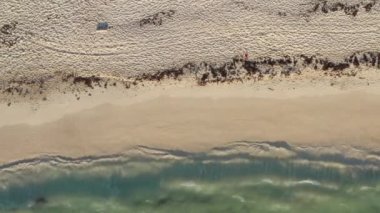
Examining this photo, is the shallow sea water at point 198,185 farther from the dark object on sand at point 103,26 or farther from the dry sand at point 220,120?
the dark object on sand at point 103,26

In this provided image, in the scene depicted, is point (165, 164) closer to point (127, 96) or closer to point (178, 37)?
point (127, 96)

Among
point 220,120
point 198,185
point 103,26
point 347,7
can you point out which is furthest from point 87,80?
point 347,7

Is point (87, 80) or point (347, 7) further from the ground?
point (347, 7)

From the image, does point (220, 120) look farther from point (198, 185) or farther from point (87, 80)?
point (87, 80)

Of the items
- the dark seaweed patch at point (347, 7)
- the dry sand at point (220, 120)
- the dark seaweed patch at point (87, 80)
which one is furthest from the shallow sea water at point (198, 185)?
the dark seaweed patch at point (347, 7)

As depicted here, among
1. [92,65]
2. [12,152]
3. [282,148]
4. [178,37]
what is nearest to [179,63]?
[178,37]
